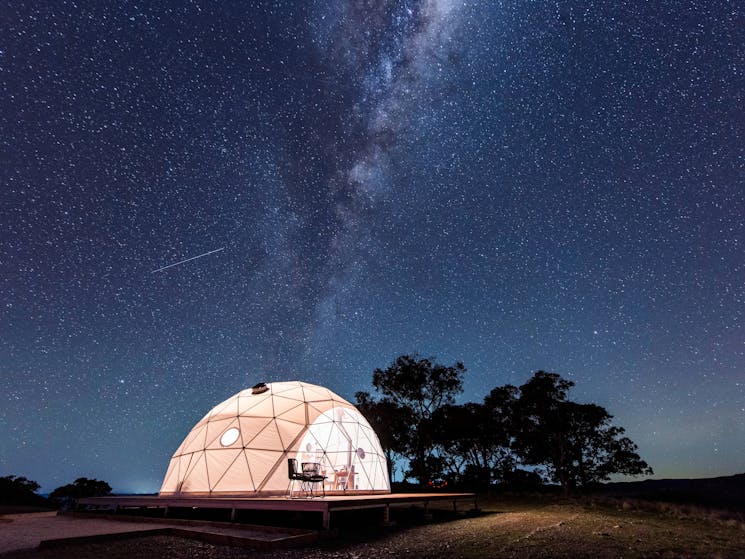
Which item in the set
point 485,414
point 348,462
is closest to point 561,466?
point 485,414

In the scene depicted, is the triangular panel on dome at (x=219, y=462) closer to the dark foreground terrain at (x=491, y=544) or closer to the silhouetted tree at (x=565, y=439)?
the dark foreground terrain at (x=491, y=544)

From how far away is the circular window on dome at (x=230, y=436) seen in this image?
13.4 meters

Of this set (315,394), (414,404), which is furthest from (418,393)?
(315,394)

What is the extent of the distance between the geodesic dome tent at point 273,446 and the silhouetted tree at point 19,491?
11752 millimetres

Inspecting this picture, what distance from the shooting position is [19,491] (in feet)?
72.8

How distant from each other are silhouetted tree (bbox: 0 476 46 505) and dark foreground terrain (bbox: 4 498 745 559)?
19.1 meters

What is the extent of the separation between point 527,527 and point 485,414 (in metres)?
19.1

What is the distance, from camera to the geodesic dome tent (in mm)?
12422

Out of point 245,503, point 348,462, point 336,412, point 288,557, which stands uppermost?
point 336,412

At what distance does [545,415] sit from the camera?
2634 centimetres

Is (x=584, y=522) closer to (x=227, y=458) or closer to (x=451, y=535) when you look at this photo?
(x=451, y=535)

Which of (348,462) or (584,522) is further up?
(348,462)

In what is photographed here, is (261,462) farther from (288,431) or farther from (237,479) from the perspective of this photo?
(288,431)

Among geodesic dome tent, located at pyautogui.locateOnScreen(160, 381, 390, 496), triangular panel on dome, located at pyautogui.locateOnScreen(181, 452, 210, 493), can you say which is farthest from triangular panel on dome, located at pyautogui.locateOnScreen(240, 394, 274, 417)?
triangular panel on dome, located at pyautogui.locateOnScreen(181, 452, 210, 493)
